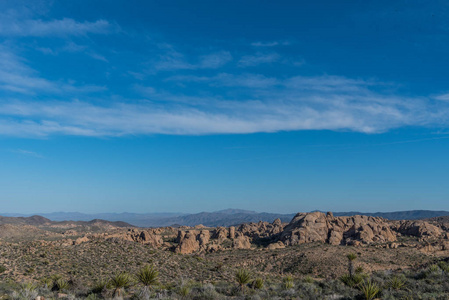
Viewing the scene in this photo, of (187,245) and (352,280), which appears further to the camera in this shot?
(187,245)

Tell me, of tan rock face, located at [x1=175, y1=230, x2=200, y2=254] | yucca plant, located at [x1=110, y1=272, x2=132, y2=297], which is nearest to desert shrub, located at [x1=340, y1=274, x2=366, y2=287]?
yucca plant, located at [x1=110, y1=272, x2=132, y2=297]

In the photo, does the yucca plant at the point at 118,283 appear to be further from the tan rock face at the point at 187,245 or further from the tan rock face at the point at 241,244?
the tan rock face at the point at 241,244

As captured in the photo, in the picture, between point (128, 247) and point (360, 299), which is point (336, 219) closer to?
point (128, 247)

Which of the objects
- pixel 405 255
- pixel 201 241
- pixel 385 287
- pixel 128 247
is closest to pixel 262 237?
pixel 201 241

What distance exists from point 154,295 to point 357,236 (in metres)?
59.1

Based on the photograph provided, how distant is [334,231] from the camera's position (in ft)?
217

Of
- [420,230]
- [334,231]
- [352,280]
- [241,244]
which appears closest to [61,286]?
[352,280]

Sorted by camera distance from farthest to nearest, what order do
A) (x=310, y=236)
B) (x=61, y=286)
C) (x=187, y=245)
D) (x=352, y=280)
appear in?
(x=310, y=236) → (x=187, y=245) → (x=352, y=280) → (x=61, y=286)

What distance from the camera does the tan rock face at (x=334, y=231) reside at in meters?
63.3

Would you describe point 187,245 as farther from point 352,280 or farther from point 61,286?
point 352,280

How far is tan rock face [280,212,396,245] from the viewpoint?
6331cm

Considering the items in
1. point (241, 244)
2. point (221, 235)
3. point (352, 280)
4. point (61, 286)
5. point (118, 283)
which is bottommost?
point (241, 244)

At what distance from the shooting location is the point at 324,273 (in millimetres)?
41906

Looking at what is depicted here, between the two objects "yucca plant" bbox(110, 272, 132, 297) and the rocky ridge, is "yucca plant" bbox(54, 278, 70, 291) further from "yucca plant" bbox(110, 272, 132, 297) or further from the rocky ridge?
the rocky ridge
